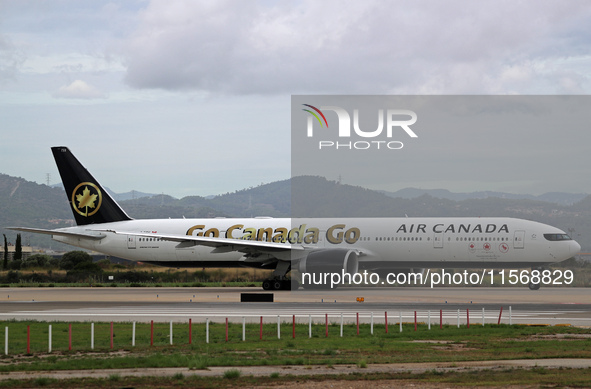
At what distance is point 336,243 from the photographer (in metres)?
52.2

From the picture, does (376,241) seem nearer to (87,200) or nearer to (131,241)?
(131,241)

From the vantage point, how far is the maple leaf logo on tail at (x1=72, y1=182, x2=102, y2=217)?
58938mm

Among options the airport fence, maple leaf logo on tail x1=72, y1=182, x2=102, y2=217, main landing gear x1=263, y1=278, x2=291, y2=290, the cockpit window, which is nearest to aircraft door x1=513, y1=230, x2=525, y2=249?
the cockpit window

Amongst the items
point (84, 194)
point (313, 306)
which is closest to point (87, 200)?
point (84, 194)

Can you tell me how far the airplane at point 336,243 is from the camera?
161 ft

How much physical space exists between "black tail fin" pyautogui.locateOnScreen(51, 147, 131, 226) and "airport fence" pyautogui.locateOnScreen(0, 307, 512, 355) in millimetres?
28604

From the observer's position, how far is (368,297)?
142 ft

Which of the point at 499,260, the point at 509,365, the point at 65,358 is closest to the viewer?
the point at 509,365

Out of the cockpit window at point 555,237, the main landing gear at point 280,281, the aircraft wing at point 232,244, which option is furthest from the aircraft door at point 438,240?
the main landing gear at point 280,281

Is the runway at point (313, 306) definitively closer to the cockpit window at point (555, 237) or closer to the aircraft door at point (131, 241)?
the cockpit window at point (555, 237)

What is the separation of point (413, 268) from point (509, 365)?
34.1 m

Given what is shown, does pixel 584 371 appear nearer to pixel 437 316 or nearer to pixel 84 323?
pixel 437 316

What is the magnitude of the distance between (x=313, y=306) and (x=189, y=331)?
1372cm

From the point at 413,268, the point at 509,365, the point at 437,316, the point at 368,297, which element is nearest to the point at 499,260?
the point at 413,268
